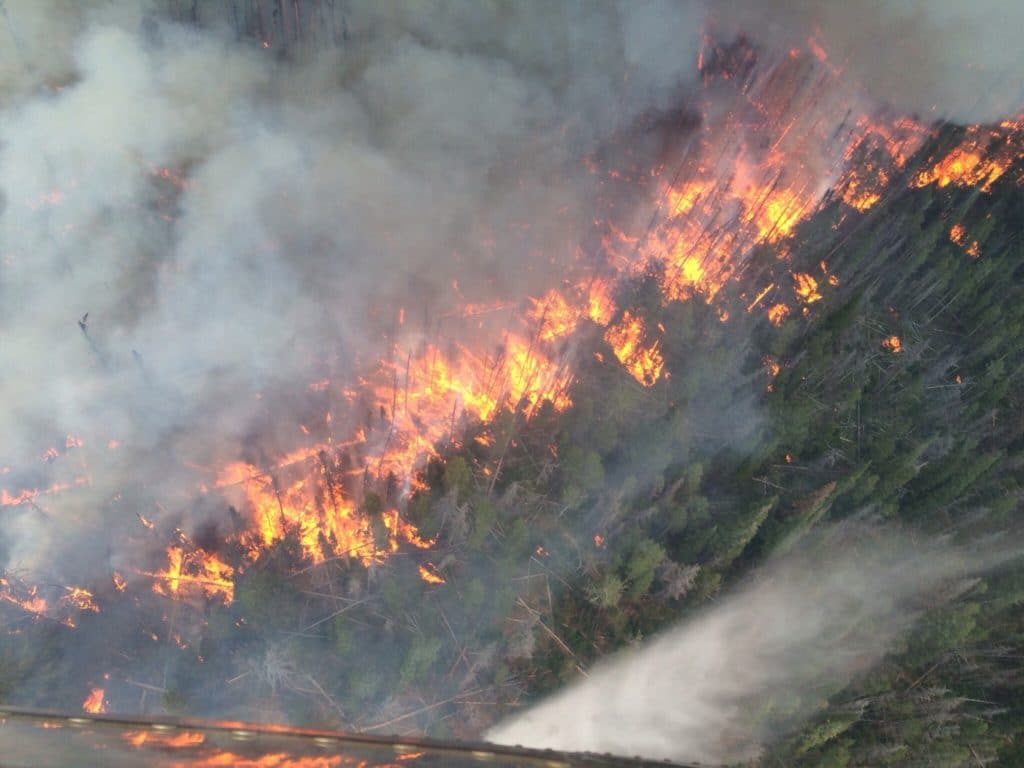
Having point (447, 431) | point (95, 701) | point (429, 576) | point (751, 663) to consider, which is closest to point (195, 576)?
point (95, 701)

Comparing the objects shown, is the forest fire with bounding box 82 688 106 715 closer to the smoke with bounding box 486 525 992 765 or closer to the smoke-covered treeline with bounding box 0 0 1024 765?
the smoke-covered treeline with bounding box 0 0 1024 765

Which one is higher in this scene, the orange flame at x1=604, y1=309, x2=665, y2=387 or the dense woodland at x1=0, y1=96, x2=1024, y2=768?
the orange flame at x1=604, y1=309, x2=665, y2=387

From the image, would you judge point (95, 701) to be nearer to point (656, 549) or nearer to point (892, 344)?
point (656, 549)

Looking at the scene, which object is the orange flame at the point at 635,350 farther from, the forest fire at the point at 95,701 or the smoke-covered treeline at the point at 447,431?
the forest fire at the point at 95,701

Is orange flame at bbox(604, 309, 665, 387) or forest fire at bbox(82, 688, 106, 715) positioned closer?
forest fire at bbox(82, 688, 106, 715)

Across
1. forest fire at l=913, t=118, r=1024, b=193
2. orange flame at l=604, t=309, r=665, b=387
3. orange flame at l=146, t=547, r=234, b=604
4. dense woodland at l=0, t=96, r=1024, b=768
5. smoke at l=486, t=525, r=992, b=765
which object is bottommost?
smoke at l=486, t=525, r=992, b=765

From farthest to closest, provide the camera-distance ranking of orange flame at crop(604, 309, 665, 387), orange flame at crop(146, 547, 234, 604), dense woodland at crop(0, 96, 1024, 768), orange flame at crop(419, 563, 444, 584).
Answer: orange flame at crop(604, 309, 665, 387), orange flame at crop(419, 563, 444, 584), orange flame at crop(146, 547, 234, 604), dense woodland at crop(0, 96, 1024, 768)

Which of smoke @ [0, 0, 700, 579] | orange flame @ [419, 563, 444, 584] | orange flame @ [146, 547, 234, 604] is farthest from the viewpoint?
smoke @ [0, 0, 700, 579]

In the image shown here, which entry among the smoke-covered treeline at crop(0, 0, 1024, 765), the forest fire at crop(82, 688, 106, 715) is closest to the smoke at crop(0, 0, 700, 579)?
the smoke-covered treeline at crop(0, 0, 1024, 765)
